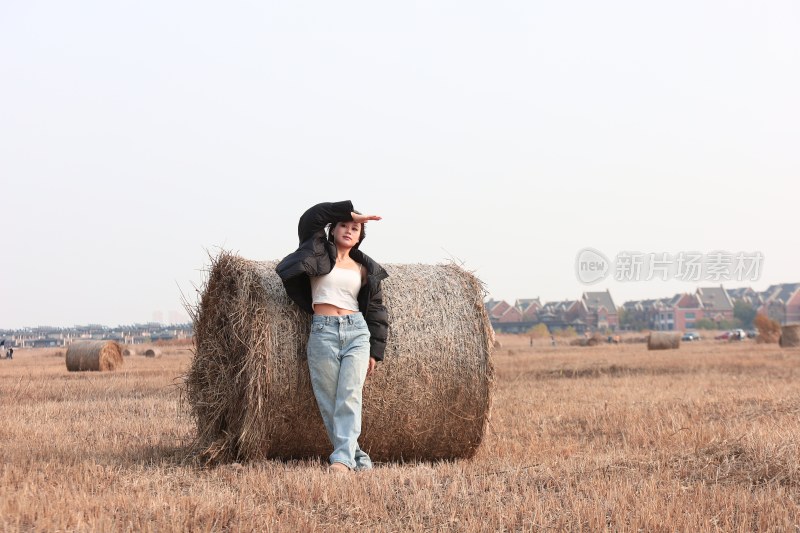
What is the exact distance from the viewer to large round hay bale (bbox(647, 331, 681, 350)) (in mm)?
35438

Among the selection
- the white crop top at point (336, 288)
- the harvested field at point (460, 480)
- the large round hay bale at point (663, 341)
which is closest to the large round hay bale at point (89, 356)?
the harvested field at point (460, 480)

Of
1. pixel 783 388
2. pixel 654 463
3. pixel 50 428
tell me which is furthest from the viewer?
pixel 783 388

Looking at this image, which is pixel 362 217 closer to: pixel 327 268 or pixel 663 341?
pixel 327 268

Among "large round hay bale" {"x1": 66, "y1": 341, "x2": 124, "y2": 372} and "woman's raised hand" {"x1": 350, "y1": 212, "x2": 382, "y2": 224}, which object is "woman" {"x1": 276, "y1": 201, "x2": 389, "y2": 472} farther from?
"large round hay bale" {"x1": 66, "y1": 341, "x2": 124, "y2": 372}

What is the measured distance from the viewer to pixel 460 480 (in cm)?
639

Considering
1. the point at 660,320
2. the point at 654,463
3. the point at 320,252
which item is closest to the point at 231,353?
the point at 320,252

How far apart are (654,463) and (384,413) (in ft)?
7.21

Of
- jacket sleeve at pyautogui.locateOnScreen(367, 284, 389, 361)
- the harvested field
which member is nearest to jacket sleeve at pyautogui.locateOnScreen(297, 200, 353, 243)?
jacket sleeve at pyautogui.locateOnScreen(367, 284, 389, 361)

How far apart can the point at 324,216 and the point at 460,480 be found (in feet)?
7.85

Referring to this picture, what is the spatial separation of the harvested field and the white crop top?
1269 millimetres

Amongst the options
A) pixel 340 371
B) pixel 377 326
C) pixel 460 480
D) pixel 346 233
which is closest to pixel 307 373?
pixel 340 371

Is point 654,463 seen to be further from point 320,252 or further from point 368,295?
point 320,252

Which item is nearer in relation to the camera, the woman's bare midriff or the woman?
the woman

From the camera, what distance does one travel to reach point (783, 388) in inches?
559
